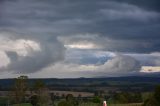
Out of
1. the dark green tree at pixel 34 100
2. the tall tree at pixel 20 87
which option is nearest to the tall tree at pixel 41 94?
the dark green tree at pixel 34 100

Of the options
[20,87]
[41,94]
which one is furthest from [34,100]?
[20,87]

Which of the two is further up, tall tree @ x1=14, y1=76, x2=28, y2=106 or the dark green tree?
tall tree @ x1=14, y1=76, x2=28, y2=106

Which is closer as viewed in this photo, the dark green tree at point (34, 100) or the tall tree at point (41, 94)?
the tall tree at point (41, 94)

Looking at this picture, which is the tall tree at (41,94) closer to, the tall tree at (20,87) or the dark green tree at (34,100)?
the dark green tree at (34,100)

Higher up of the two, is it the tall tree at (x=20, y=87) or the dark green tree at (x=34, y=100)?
the tall tree at (x=20, y=87)

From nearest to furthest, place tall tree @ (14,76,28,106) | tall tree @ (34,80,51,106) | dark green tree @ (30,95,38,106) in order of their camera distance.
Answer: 1. tall tree @ (14,76,28,106)
2. tall tree @ (34,80,51,106)
3. dark green tree @ (30,95,38,106)

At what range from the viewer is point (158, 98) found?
119562 millimetres

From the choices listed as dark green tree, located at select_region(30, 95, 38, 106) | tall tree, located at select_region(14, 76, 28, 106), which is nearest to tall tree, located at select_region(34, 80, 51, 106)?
dark green tree, located at select_region(30, 95, 38, 106)

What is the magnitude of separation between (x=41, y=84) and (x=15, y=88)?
16.4 meters

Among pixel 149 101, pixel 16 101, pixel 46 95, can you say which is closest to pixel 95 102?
pixel 46 95

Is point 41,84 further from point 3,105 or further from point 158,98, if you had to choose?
point 158,98

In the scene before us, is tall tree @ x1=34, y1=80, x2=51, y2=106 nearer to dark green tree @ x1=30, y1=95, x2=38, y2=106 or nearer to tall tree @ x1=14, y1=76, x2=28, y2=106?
dark green tree @ x1=30, y1=95, x2=38, y2=106

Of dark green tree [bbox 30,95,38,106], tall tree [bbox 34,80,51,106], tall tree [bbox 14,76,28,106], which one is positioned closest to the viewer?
tall tree [bbox 14,76,28,106]

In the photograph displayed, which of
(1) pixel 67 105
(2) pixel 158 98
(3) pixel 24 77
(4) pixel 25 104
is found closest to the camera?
(2) pixel 158 98
